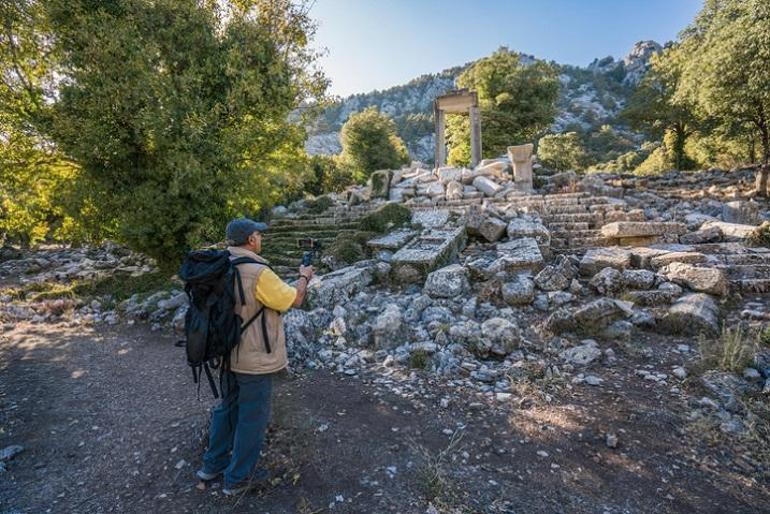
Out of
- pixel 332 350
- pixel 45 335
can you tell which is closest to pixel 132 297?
pixel 45 335

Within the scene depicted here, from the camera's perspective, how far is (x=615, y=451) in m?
2.94

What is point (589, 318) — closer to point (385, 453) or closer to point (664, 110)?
point (385, 453)

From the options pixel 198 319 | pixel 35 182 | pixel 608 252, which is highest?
pixel 35 182

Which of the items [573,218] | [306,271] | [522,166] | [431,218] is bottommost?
[573,218]

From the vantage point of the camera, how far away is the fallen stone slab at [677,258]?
6090 mm

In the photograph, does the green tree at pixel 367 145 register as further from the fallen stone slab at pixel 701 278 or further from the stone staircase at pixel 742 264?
→ the fallen stone slab at pixel 701 278

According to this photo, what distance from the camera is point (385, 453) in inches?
120

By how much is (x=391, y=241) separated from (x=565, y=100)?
98.1m

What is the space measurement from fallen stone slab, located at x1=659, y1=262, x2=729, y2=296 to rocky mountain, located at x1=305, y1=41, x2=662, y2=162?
58.1 metres

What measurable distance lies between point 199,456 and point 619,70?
397 feet

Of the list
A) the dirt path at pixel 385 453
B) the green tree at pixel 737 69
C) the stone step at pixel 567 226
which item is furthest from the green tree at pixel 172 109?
the green tree at pixel 737 69

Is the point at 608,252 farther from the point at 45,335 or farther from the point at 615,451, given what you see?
the point at 45,335

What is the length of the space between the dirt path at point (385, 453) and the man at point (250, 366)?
19 cm

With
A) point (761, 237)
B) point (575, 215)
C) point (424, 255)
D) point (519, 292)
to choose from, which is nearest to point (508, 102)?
point (575, 215)
